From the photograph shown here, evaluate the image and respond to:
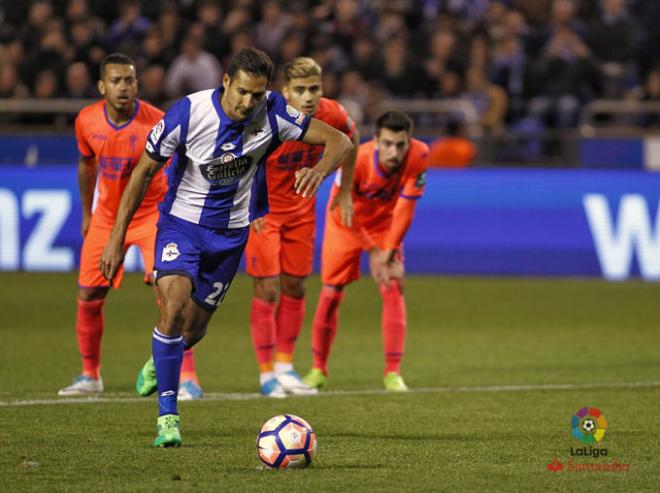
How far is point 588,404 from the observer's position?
8.74 meters

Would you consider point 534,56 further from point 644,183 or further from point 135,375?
point 135,375

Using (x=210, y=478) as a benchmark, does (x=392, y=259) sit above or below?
above

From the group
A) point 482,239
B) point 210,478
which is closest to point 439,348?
point 482,239

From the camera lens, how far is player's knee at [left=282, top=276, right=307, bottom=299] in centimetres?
961

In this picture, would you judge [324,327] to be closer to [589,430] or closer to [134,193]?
[589,430]

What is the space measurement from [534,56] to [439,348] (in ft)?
27.9

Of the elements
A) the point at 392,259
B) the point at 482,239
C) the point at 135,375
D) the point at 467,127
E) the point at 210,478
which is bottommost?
the point at 210,478

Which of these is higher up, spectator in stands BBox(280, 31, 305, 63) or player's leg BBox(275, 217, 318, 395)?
spectator in stands BBox(280, 31, 305, 63)

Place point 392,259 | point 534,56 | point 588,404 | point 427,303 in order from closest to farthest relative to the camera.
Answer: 1. point 588,404
2. point 392,259
3. point 427,303
4. point 534,56

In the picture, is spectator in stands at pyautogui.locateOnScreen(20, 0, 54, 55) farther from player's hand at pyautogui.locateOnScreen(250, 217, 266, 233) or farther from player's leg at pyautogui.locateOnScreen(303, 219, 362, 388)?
player's hand at pyautogui.locateOnScreen(250, 217, 266, 233)

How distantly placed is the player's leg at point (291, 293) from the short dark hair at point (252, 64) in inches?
106

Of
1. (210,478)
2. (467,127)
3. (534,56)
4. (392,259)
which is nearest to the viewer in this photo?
(210,478)

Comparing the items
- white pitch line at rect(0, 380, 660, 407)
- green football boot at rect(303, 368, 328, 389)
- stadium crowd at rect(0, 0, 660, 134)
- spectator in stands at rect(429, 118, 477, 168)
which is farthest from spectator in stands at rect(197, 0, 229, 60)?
white pitch line at rect(0, 380, 660, 407)

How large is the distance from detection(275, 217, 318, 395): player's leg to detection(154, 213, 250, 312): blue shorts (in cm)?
195
